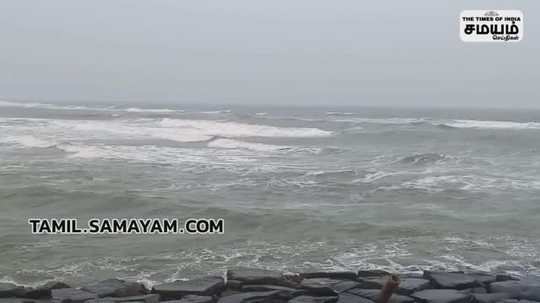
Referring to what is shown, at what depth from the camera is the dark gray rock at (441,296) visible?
6293 mm

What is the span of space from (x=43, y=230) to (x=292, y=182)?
25.1ft

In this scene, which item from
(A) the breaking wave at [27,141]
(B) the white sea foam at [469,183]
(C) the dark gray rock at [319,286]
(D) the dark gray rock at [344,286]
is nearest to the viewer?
(C) the dark gray rock at [319,286]

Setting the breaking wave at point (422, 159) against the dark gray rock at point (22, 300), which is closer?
the dark gray rock at point (22, 300)

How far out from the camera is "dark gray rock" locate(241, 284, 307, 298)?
21.5 ft

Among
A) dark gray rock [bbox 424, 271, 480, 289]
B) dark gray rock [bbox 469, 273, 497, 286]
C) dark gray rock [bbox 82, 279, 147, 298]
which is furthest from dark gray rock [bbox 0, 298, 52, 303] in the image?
dark gray rock [bbox 469, 273, 497, 286]

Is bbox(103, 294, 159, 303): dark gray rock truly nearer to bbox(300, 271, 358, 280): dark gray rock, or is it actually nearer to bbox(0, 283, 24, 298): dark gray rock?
bbox(0, 283, 24, 298): dark gray rock

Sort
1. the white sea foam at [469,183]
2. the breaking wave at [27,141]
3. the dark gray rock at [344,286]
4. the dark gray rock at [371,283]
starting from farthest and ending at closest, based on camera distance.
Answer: the breaking wave at [27,141], the white sea foam at [469,183], the dark gray rock at [371,283], the dark gray rock at [344,286]

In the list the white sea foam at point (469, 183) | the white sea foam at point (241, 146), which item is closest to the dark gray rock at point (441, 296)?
the white sea foam at point (469, 183)

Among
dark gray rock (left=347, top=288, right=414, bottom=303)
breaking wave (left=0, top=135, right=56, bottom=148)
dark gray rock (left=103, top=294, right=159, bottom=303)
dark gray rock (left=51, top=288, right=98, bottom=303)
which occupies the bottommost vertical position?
dark gray rock (left=347, top=288, right=414, bottom=303)

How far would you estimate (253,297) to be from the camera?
636 centimetres

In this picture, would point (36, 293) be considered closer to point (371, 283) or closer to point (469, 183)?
point (371, 283)

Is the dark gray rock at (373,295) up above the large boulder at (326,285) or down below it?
below

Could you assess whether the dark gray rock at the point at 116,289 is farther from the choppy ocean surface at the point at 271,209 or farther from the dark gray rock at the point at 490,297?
the dark gray rock at the point at 490,297

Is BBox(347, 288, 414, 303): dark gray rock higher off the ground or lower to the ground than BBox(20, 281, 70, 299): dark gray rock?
lower
